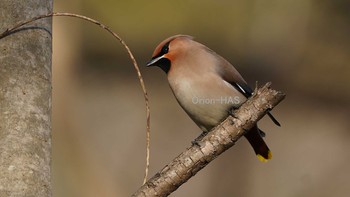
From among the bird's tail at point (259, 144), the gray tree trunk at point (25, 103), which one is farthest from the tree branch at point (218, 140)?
the bird's tail at point (259, 144)

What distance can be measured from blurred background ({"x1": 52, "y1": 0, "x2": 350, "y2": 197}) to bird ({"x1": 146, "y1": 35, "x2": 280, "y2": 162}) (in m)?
2.69

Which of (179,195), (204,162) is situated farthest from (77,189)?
(204,162)

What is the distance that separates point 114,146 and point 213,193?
2.96 ft

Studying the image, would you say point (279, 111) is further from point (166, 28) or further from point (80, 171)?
point (80, 171)

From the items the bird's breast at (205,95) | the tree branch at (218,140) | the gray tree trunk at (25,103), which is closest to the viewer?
the gray tree trunk at (25,103)

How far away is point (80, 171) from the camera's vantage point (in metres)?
6.48

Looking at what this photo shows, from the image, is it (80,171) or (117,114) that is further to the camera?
(117,114)

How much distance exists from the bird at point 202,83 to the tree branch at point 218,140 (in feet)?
2.99

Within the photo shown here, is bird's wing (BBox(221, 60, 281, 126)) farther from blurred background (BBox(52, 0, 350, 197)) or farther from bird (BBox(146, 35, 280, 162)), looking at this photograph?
blurred background (BBox(52, 0, 350, 197))

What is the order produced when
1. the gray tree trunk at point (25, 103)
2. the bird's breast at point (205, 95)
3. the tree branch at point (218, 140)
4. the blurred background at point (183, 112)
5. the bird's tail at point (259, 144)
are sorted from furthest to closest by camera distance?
the blurred background at point (183, 112), the bird's tail at point (259, 144), the bird's breast at point (205, 95), the tree branch at point (218, 140), the gray tree trunk at point (25, 103)

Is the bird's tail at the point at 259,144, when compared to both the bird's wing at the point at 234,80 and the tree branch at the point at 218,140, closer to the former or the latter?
the bird's wing at the point at 234,80

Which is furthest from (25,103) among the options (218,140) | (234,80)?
(234,80)

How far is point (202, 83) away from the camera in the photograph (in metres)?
3.70

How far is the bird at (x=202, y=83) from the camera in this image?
367 cm
